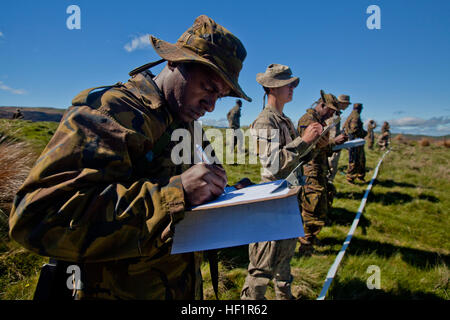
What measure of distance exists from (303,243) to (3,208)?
477 centimetres

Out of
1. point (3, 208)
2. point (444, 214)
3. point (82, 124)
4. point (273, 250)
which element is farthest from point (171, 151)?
point (444, 214)

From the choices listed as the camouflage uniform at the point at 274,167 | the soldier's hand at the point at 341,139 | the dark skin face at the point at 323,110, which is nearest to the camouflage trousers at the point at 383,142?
the soldier's hand at the point at 341,139

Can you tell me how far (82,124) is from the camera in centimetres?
100

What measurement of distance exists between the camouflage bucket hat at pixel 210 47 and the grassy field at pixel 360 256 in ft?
9.36

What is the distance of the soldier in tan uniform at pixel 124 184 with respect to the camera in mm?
908

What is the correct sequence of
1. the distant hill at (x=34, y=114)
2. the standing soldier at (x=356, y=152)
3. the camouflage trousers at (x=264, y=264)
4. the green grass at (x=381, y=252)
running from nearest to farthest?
1. the camouflage trousers at (x=264, y=264)
2. the green grass at (x=381, y=252)
3. the standing soldier at (x=356, y=152)
4. the distant hill at (x=34, y=114)

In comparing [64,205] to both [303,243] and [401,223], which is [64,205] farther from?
[401,223]

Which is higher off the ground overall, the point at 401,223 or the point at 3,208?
the point at 3,208

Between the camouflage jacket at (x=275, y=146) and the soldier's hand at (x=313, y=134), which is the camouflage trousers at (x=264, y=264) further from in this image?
the soldier's hand at (x=313, y=134)

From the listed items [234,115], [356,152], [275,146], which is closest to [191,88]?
[275,146]

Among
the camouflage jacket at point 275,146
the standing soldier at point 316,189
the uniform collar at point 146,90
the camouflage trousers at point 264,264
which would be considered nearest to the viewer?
the uniform collar at point 146,90

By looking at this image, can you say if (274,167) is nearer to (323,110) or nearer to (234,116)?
(323,110)

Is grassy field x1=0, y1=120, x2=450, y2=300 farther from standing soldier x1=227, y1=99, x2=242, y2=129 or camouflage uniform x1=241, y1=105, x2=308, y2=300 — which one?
standing soldier x1=227, y1=99, x2=242, y2=129

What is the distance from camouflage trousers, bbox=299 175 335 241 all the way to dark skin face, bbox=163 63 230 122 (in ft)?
13.1
